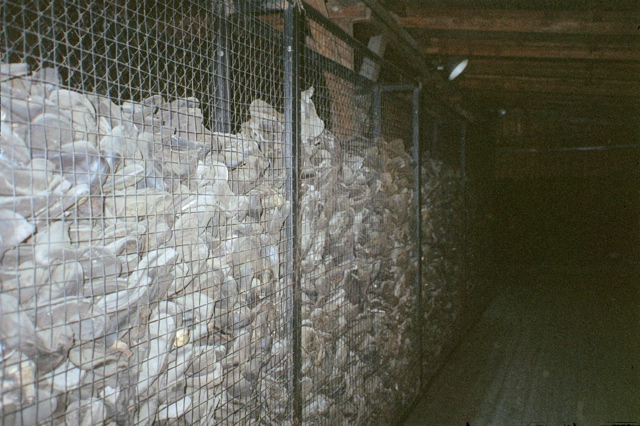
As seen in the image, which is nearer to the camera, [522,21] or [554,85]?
[522,21]

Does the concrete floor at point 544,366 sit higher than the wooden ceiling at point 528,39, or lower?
lower

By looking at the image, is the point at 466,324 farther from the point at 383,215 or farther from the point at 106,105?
the point at 106,105

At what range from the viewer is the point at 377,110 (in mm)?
2684

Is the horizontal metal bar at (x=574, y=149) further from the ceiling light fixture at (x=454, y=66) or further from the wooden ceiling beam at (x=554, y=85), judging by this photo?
the ceiling light fixture at (x=454, y=66)

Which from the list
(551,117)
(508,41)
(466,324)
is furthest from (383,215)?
(551,117)

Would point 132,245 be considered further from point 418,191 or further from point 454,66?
point 454,66

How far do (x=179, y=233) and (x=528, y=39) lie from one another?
3819 mm

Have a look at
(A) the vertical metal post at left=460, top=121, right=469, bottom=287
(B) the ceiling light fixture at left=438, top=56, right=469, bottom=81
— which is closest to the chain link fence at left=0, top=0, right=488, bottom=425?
(B) the ceiling light fixture at left=438, top=56, right=469, bottom=81

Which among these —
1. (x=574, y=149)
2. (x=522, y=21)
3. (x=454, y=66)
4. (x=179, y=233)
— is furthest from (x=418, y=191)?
(x=574, y=149)

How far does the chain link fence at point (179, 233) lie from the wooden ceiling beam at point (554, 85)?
3.87 meters

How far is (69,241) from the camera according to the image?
1.01m

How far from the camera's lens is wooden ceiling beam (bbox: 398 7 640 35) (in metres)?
3.49

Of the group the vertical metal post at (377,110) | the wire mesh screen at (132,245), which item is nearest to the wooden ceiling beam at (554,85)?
the vertical metal post at (377,110)

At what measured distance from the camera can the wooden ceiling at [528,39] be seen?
11.3ft
